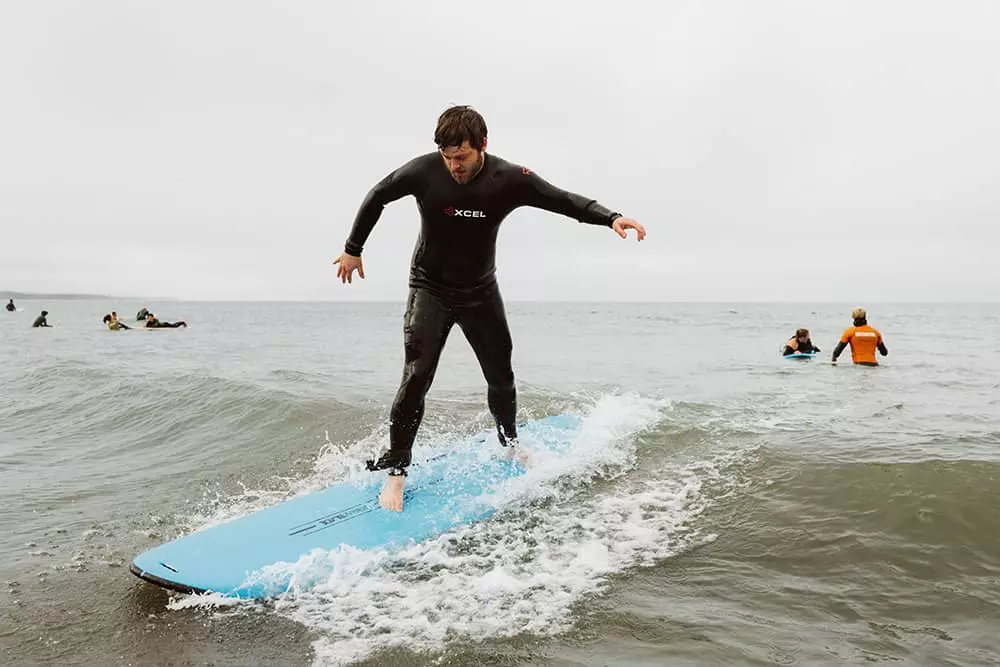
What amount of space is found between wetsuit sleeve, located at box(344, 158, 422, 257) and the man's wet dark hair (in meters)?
0.37

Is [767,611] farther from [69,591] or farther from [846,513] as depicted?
[69,591]

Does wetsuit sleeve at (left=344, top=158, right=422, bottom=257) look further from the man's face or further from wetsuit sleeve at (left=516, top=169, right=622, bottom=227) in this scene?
wetsuit sleeve at (left=516, top=169, right=622, bottom=227)

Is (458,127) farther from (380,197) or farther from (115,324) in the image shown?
(115,324)

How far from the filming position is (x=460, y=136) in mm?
4336

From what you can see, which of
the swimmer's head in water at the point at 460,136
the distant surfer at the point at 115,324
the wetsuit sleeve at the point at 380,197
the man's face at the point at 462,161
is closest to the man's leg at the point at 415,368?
the wetsuit sleeve at the point at 380,197

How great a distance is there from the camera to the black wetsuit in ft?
15.4

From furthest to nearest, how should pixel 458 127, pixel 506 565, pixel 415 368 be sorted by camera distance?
1. pixel 415 368
2. pixel 458 127
3. pixel 506 565

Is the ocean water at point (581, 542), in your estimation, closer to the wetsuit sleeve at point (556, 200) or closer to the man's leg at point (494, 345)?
the man's leg at point (494, 345)

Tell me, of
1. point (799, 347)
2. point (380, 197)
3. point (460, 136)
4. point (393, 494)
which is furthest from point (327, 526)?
point (799, 347)

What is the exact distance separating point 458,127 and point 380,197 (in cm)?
80

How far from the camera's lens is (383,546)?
14.2ft

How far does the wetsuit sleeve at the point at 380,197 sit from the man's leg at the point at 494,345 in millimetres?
945

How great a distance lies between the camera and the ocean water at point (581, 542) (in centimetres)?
322

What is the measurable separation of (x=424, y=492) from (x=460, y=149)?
2619mm
